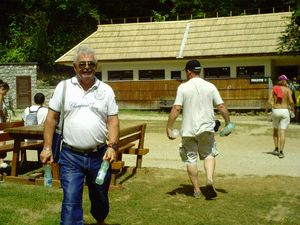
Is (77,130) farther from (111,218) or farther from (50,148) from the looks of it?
(111,218)

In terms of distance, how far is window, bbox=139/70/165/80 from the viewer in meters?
27.4

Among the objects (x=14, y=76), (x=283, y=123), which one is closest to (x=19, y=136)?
(x=283, y=123)

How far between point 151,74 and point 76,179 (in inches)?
A: 922

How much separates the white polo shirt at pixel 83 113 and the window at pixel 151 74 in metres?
22.9

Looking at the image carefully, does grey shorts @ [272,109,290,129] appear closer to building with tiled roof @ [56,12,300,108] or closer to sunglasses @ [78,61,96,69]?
sunglasses @ [78,61,96,69]

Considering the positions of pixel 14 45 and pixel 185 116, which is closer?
pixel 185 116

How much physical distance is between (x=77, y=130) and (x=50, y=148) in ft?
1.09

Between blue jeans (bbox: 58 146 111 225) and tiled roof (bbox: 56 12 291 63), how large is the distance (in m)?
21.2

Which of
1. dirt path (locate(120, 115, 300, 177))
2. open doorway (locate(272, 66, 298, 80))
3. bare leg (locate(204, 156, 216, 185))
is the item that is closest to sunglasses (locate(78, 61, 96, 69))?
bare leg (locate(204, 156, 216, 185))

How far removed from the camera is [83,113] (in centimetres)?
441

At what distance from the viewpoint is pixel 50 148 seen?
4508 millimetres

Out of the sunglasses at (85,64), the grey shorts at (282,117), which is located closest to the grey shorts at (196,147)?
the sunglasses at (85,64)

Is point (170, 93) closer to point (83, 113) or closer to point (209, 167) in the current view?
point (209, 167)

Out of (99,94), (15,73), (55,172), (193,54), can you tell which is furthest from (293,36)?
(99,94)
